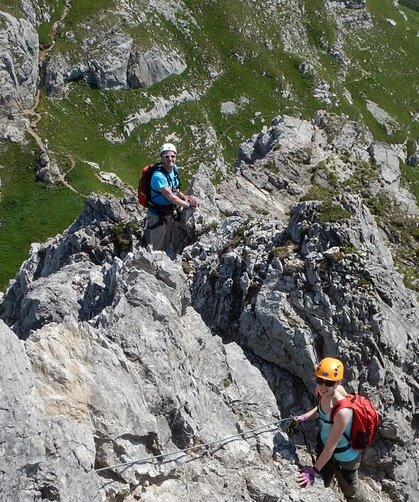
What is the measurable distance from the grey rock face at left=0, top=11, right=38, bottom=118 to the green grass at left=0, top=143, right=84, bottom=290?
9720 millimetres

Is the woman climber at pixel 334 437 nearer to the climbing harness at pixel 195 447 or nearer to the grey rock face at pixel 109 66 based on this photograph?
the climbing harness at pixel 195 447

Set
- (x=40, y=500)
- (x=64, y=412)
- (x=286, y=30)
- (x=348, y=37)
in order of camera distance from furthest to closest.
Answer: (x=348, y=37)
(x=286, y=30)
(x=64, y=412)
(x=40, y=500)

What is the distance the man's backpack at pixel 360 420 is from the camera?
11453mm

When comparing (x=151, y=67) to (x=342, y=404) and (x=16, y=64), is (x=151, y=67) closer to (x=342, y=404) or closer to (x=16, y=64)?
(x=16, y=64)

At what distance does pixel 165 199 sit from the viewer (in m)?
22.0

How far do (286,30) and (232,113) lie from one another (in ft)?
123

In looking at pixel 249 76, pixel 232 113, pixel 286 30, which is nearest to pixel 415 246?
pixel 232 113

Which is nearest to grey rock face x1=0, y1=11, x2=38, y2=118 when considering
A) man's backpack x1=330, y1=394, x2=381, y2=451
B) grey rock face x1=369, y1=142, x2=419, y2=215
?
grey rock face x1=369, y1=142, x2=419, y2=215

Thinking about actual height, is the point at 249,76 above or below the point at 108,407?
above

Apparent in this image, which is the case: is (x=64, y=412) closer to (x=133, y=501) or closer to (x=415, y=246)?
(x=133, y=501)

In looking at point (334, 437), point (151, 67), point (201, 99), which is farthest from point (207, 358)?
point (201, 99)

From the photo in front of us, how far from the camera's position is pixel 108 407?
39.8 feet

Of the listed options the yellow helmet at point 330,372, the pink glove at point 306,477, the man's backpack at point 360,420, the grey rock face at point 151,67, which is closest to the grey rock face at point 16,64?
the grey rock face at point 151,67

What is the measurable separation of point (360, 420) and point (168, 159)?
12323 mm
